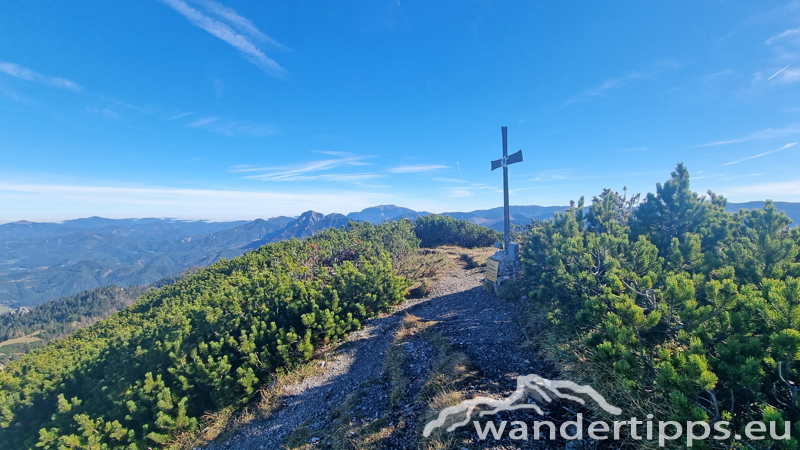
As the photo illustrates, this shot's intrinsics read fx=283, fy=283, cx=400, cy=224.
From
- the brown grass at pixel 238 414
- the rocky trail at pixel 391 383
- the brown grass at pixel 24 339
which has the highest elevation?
the rocky trail at pixel 391 383

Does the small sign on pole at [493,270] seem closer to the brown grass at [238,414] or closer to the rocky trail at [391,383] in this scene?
the rocky trail at [391,383]

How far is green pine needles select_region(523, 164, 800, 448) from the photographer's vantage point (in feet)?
11.7

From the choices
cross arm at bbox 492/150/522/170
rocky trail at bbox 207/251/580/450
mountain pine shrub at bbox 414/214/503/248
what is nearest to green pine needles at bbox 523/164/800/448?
rocky trail at bbox 207/251/580/450

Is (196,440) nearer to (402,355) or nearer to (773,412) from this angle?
(402,355)

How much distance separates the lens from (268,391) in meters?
9.76

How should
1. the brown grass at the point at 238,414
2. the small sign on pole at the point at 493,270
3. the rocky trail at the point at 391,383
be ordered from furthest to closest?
the small sign on pole at the point at 493,270, the brown grass at the point at 238,414, the rocky trail at the point at 391,383

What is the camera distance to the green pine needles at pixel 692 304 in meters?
3.56

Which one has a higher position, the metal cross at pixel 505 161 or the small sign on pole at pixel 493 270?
the metal cross at pixel 505 161
